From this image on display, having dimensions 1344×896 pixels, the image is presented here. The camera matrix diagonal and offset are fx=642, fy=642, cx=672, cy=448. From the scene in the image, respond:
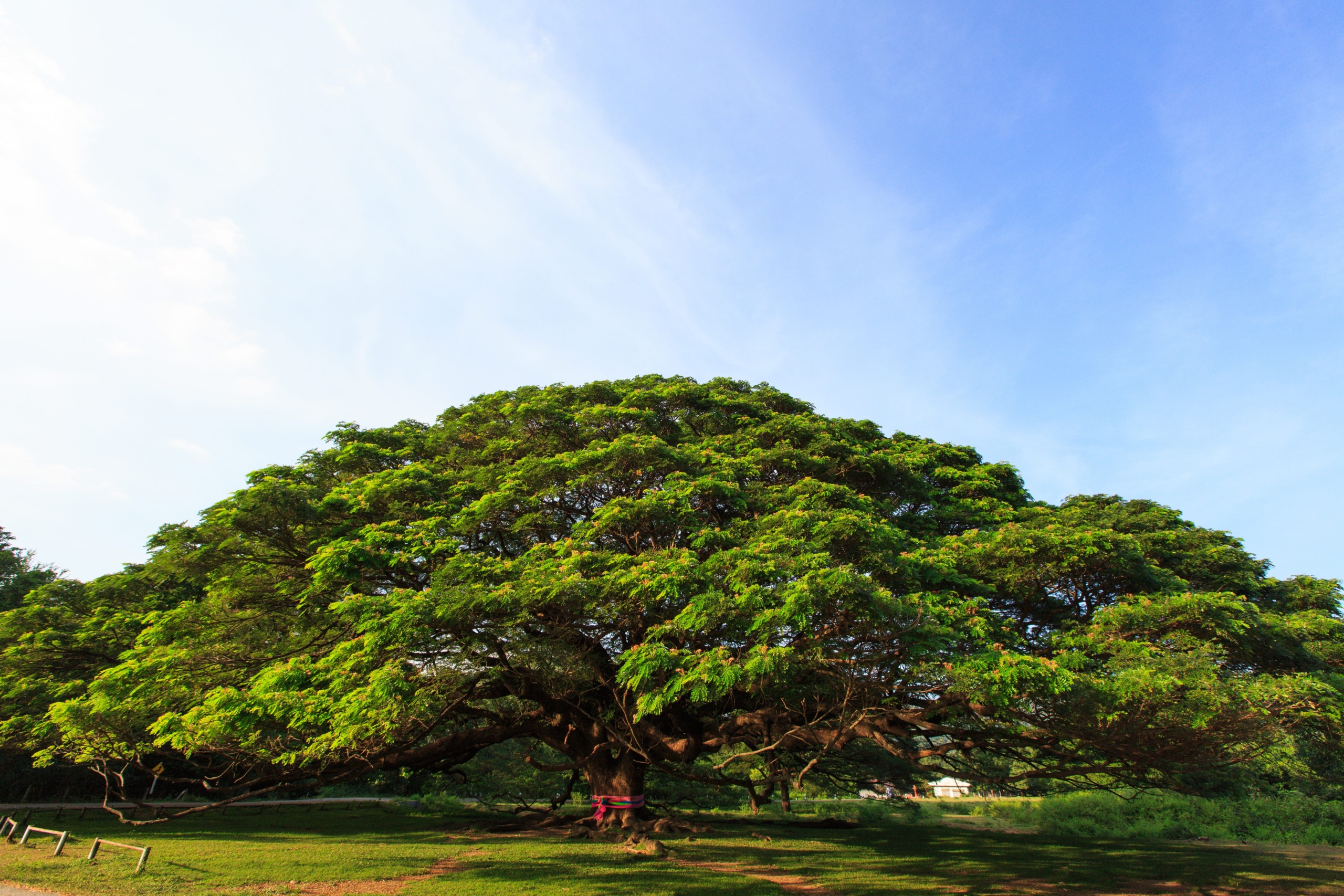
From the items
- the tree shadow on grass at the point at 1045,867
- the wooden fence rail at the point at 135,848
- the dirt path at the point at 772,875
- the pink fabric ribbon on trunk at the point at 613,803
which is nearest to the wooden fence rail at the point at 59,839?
the wooden fence rail at the point at 135,848

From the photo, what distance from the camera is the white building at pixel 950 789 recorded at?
57406 mm

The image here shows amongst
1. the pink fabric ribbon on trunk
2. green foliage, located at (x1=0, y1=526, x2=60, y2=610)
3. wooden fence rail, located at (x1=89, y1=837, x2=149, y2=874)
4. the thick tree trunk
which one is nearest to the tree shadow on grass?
the pink fabric ribbon on trunk

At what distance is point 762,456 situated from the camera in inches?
569

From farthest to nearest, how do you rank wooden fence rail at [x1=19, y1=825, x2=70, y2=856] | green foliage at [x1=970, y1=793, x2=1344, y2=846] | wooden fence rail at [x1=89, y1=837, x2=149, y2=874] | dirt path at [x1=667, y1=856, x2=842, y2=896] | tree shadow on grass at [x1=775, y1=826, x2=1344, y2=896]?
green foliage at [x1=970, y1=793, x2=1344, y2=846] → tree shadow on grass at [x1=775, y1=826, x2=1344, y2=896] → dirt path at [x1=667, y1=856, x2=842, y2=896] → wooden fence rail at [x1=19, y1=825, x2=70, y2=856] → wooden fence rail at [x1=89, y1=837, x2=149, y2=874]

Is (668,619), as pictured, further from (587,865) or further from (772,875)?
(772,875)

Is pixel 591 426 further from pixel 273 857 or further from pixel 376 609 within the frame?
pixel 273 857

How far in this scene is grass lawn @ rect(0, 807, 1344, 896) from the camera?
406 inches

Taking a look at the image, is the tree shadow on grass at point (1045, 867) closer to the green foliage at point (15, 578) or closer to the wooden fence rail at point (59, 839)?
the wooden fence rail at point (59, 839)

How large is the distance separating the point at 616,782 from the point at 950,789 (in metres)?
60.3

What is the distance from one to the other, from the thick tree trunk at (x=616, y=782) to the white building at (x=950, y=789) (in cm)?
4994

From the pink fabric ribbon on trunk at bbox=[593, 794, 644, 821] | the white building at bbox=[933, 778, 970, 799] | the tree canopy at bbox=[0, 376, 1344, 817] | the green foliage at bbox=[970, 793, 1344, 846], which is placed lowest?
the white building at bbox=[933, 778, 970, 799]

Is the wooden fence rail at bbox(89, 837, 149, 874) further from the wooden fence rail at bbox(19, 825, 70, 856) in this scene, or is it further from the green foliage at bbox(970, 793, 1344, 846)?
the green foliage at bbox(970, 793, 1344, 846)

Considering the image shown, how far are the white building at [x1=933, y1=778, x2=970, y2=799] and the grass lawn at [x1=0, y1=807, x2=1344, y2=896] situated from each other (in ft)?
129

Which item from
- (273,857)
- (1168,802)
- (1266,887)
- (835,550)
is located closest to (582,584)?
(835,550)
